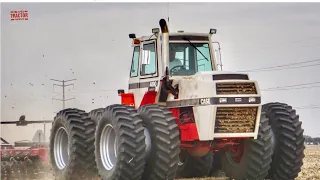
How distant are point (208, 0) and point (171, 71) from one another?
2.46 meters

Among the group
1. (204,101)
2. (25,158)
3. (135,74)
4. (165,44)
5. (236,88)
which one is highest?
(165,44)

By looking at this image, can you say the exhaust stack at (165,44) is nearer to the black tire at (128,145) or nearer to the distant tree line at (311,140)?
the black tire at (128,145)

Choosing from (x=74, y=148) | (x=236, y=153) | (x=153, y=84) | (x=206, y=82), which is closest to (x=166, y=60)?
(x=153, y=84)

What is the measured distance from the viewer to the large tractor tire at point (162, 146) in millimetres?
12156

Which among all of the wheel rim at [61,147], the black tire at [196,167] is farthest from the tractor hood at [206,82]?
the wheel rim at [61,147]

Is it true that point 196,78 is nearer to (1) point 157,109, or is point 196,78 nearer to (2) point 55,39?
(1) point 157,109

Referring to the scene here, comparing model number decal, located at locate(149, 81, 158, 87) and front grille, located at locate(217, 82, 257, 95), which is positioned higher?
model number decal, located at locate(149, 81, 158, 87)

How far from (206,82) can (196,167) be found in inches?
143

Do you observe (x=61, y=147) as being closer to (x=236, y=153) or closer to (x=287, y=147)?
(x=236, y=153)

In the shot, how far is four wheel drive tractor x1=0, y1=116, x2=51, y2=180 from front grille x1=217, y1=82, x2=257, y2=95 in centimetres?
607

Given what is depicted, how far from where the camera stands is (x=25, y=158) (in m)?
17.3

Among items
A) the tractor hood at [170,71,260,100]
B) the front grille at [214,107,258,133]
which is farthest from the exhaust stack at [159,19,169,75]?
the front grille at [214,107,258,133]

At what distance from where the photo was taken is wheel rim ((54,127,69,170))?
15.1 meters

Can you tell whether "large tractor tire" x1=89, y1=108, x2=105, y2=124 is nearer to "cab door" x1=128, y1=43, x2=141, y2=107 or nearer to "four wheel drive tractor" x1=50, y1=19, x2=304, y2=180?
"four wheel drive tractor" x1=50, y1=19, x2=304, y2=180
